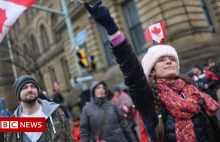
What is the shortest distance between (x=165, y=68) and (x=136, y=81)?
0.48m

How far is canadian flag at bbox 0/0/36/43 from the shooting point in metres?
3.14

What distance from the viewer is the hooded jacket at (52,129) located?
10.7ft

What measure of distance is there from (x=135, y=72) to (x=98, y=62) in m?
17.0

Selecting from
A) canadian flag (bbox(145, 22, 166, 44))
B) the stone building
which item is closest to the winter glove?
canadian flag (bbox(145, 22, 166, 44))

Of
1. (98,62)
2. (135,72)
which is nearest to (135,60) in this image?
(135,72)

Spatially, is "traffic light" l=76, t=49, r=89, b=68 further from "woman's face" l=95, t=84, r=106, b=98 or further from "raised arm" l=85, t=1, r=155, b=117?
"raised arm" l=85, t=1, r=155, b=117

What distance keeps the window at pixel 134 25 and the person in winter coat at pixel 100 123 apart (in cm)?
1142

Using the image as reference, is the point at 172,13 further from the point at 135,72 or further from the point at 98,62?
the point at 135,72

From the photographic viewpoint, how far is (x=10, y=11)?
10.5ft

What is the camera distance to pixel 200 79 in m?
7.51

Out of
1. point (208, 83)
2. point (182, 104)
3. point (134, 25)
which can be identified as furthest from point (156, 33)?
point (134, 25)

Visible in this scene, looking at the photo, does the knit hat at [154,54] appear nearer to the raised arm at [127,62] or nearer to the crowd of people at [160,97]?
the crowd of people at [160,97]

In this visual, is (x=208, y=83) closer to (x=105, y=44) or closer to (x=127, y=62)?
(x=127, y=62)

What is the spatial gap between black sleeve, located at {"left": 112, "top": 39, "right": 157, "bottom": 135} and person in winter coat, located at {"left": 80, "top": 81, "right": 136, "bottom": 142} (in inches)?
92.9
